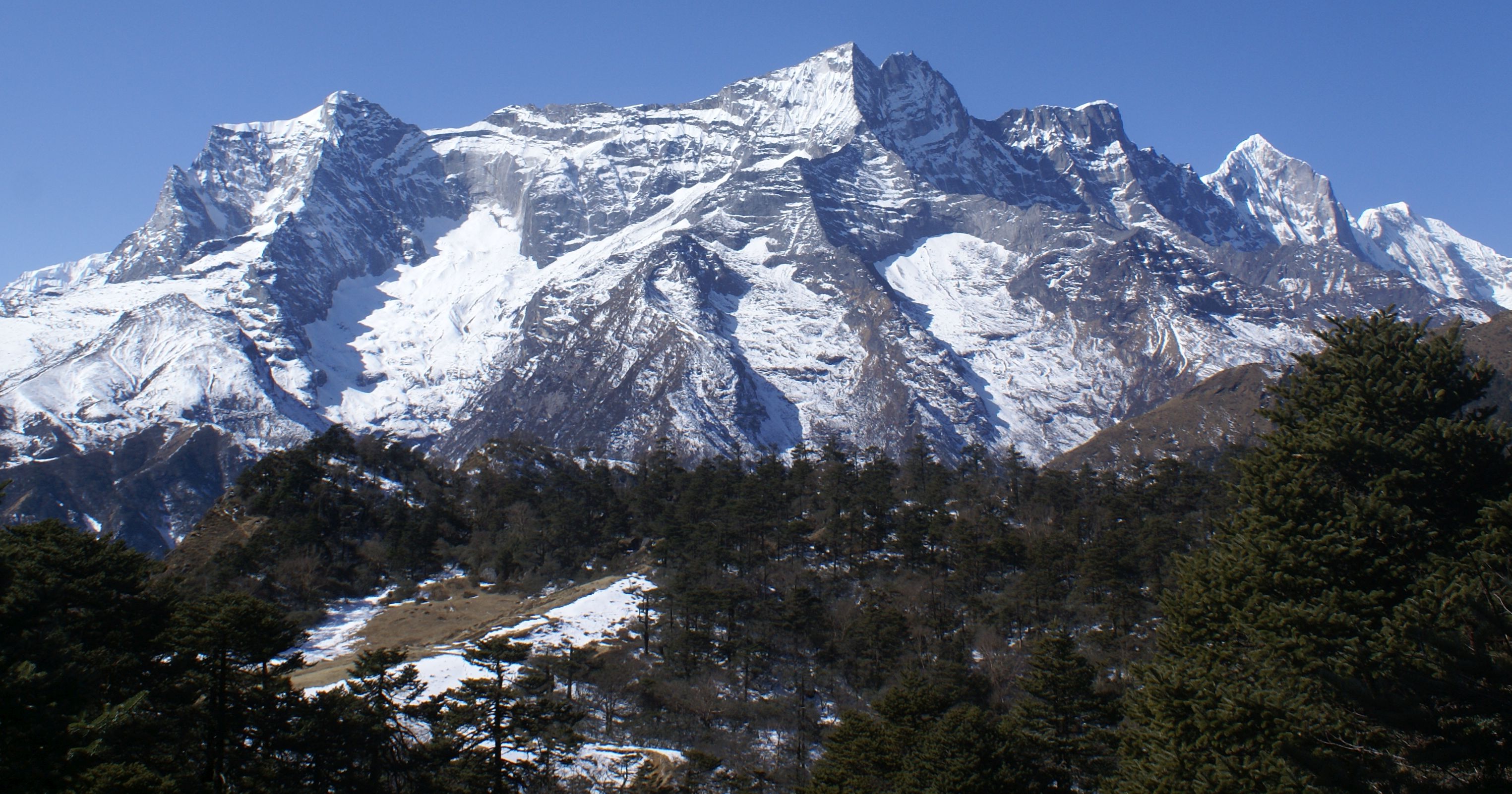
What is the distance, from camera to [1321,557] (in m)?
→ 22.2

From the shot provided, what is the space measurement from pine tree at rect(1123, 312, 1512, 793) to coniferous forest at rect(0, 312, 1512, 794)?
0.08 m

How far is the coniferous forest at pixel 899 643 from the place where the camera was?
17156mm

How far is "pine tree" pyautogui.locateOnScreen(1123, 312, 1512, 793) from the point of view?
1966 cm

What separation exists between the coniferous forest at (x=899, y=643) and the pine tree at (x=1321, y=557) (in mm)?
82

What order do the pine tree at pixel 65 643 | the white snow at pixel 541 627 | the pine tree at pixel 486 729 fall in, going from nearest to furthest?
the pine tree at pixel 65 643
the pine tree at pixel 486 729
the white snow at pixel 541 627

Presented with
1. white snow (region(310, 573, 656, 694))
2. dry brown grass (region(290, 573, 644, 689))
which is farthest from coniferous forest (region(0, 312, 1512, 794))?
dry brown grass (region(290, 573, 644, 689))

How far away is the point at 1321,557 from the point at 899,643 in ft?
123

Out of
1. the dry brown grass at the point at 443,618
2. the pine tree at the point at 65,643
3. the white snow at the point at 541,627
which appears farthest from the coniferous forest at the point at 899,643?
the dry brown grass at the point at 443,618

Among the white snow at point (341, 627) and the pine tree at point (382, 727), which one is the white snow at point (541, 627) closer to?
Result: the white snow at point (341, 627)

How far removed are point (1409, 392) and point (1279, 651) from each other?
7.36 m

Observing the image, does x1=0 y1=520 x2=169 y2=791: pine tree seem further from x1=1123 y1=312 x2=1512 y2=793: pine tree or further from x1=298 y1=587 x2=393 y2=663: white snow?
x1=298 y1=587 x2=393 y2=663: white snow

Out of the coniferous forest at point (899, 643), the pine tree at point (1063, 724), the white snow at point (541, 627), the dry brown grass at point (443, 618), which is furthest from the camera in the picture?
the dry brown grass at point (443, 618)

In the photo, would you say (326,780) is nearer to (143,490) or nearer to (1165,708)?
(1165,708)


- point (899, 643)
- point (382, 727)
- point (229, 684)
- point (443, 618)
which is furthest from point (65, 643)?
point (899, 643)
